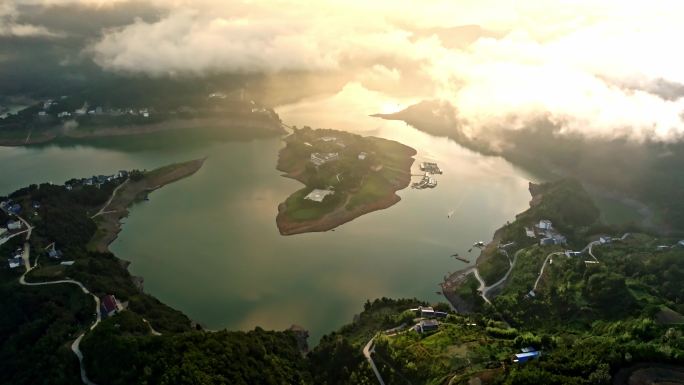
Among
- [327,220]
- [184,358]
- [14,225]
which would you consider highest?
[184,358]

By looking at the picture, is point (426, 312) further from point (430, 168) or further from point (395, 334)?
point (430, 168)

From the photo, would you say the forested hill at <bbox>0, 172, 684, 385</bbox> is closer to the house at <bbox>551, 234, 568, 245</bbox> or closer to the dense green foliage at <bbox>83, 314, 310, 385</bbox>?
the dense green foliage at <bbox>83, 314, 310, 385</bbox>

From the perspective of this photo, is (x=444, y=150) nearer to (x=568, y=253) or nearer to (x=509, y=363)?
(x=568, y=253)

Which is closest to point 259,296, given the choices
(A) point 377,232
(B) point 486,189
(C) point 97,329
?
(C) point 97,329

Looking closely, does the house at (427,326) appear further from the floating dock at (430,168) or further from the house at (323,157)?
the floating dock at (430,168)

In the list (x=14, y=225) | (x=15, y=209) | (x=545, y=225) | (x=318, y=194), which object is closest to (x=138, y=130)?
(x=15, y=209)
